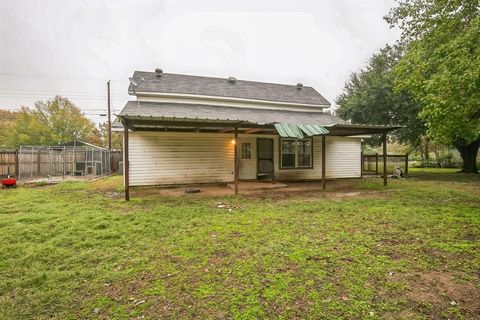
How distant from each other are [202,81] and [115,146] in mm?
29750

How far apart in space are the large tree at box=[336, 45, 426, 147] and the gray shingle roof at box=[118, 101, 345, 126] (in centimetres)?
465

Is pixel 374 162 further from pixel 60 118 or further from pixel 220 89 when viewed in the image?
pixel 60 118

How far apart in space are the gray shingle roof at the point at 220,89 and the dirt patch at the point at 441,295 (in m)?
11.0

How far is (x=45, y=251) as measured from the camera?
10.8 ft

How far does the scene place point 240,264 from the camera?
116 inches

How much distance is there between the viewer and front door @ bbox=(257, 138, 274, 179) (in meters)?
11.3

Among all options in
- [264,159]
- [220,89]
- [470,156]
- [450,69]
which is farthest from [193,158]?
[470,156]

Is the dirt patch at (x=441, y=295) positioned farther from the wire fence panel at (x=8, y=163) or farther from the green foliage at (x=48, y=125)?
the green foliage at (x=48, y=125)

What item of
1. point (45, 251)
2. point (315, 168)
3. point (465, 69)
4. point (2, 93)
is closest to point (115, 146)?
point (2, 93)

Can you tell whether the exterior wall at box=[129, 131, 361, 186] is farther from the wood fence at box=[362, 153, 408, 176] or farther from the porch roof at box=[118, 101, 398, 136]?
the wood fence at box=[362, 153, 408, 176]

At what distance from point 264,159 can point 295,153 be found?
1.72 m

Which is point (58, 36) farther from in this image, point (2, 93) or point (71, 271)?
point (2, 93)

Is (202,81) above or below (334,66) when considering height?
below

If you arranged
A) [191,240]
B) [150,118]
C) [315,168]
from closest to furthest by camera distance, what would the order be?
1. [191,240]
2. [150,118]
3. [315,168]
